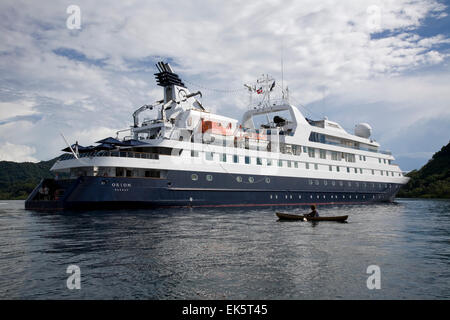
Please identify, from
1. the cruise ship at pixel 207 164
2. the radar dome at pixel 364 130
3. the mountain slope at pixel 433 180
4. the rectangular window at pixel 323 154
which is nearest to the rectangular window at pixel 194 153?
the cruise ship at pixel 207 164

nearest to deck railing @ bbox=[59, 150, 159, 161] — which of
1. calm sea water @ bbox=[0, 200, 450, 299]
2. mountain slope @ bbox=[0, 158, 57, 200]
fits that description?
calm sea water @ bbox=[0, 200, 450, 299]

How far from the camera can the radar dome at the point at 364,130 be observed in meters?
52.4

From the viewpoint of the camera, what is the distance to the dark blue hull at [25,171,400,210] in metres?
26.4

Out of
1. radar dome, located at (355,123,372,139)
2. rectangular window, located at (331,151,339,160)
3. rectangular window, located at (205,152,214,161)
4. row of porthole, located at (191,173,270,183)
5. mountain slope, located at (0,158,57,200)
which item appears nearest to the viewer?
row of porthole, located at (191,173,270,183)

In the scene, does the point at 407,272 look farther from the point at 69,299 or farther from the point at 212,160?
the point at 212,160

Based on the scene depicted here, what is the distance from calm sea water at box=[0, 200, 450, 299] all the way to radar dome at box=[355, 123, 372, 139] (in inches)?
1457

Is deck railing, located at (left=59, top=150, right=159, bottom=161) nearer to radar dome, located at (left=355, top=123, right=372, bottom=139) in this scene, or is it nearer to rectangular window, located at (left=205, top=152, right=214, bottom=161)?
rectangular window, located at (left=205, top=152, right=214, bottom=161)

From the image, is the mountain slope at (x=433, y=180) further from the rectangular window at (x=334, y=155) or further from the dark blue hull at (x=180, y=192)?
the dark blue hull at (x=180, y=192)

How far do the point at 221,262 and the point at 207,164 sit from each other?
21.8m

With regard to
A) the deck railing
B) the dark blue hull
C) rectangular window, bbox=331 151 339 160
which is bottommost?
the dark blue hull

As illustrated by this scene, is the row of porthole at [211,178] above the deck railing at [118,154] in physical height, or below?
below

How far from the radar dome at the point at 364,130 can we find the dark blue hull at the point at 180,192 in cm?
1405
